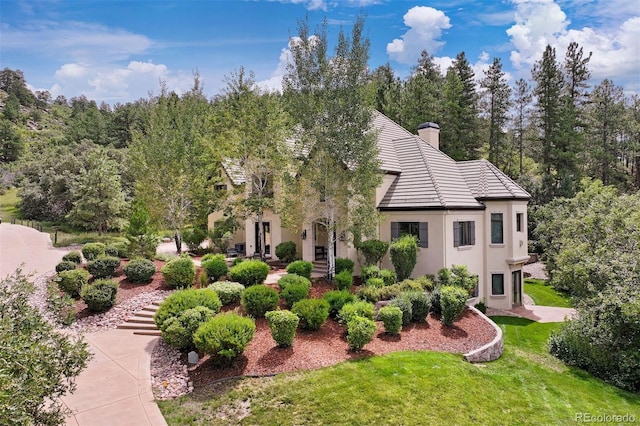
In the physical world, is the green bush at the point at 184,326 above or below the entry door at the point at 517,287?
above

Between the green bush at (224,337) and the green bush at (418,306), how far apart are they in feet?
20.7

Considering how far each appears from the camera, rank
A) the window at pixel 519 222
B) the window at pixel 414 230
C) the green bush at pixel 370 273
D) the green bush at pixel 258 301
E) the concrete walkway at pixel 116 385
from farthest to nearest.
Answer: the window at pixel 519 222, the window at pixel 414 230, the green bush at pixel 370 273, the green bush at pixel 258 301, the concrete walkway at pixel 116 385

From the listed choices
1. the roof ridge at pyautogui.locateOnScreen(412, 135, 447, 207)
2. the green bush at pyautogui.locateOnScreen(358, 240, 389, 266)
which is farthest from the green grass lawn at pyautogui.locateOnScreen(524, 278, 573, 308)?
the green bush at pyautogui.locateOnScreen(358, 240, 389, 266)

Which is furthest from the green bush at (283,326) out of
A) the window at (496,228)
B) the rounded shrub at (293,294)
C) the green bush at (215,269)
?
the window at (496,228)

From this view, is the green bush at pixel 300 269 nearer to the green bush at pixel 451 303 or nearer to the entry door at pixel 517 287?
the green bush at pixel 451 303

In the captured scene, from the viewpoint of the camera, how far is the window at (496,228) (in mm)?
19500

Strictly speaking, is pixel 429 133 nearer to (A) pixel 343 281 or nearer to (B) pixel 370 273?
(B) pixel 370 273

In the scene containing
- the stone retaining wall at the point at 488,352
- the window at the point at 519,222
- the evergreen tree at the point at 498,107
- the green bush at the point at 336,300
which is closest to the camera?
the stone retaining wall at the point at 488,352

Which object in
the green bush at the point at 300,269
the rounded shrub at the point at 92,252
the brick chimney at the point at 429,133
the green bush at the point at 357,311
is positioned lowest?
the green bush at the point at 357,311

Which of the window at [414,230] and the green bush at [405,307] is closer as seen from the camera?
the green bush at [405,307]

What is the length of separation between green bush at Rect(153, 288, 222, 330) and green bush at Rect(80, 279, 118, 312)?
12.3 feet

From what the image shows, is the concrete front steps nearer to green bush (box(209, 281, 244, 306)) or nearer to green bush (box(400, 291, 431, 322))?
green bush (box(209, 281, 244, 306))

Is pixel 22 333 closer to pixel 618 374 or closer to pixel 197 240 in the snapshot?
pixel 618 374

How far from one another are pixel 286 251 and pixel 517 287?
13.3m
